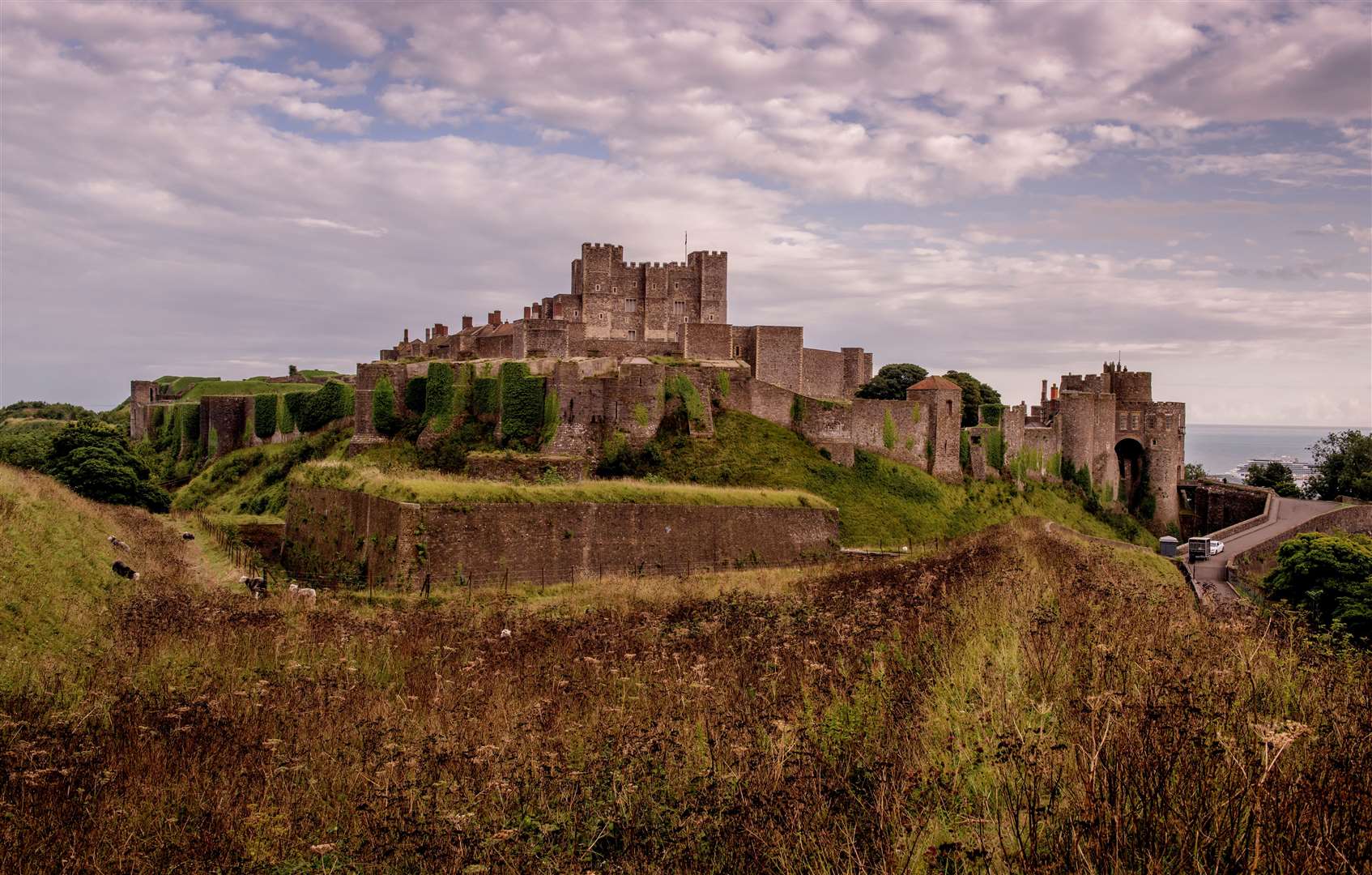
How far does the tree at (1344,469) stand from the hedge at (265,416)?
180ft

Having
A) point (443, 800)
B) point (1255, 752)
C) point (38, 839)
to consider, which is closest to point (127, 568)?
point (38, 839)

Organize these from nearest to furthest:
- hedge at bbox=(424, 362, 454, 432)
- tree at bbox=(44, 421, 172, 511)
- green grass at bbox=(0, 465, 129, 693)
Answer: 1. green grass at bbox=(0, 465, 129, 693)
2. hedge at bbox=(424, 362, 454, 432)
3. tree at bbox=(44, 421, 172, 511)

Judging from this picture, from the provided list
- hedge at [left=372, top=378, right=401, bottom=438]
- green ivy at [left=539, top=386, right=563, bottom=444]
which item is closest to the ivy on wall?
green ivy at [left=539, top=386, right=563, bottom=444]

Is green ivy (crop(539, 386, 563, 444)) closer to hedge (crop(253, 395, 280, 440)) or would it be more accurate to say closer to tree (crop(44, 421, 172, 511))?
hedge (crop(253, 395, 280, 440))

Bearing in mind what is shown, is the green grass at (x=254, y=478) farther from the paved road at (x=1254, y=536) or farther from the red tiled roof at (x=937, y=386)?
the paved road at (x=1254, y=536)

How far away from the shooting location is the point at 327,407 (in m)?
35.7

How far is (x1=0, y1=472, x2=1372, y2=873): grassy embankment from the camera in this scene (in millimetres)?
3598

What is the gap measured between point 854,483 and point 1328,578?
13942 mm

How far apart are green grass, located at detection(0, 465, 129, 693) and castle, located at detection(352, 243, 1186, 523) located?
14228 mm

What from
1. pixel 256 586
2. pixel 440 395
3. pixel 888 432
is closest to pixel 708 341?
pixel 888 432

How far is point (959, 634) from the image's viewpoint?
736 centimetres

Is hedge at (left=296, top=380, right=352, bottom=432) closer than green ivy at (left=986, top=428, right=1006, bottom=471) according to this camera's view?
Yes

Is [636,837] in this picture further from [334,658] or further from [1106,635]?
[334,658]

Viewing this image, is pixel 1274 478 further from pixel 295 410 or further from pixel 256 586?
pixel 256 586
